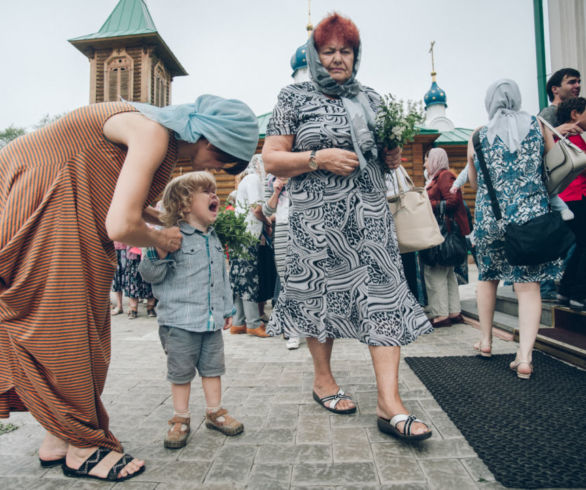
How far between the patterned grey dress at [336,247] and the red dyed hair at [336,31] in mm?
294

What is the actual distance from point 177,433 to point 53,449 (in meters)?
0.55

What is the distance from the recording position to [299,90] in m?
2.37

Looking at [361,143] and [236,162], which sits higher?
[361,143]

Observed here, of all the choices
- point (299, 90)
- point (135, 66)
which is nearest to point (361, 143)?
point (299, 90)

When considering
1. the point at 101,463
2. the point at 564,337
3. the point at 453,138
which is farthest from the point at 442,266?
the point at 453,138

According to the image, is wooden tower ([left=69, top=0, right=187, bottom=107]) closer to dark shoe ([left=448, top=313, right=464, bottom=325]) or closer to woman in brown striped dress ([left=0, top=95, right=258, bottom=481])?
dark shoe ([left=448, top=313, right=464, bottom=325])

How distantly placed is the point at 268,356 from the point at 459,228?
271cm

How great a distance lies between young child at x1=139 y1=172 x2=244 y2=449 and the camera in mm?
2164

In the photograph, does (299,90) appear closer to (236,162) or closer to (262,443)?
(236,162)

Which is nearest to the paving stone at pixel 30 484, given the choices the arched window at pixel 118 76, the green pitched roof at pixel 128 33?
the arched window at pixel 118 76

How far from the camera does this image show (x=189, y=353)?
2.20 meters

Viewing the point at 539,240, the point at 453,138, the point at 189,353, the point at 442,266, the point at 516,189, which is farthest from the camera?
the point at 453,138

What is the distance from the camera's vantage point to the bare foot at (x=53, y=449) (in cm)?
187

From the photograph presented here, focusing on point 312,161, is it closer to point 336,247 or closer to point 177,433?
point 336,247
